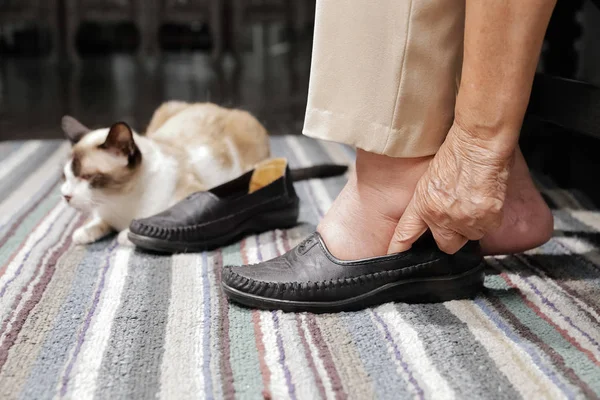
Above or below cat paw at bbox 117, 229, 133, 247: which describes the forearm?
above

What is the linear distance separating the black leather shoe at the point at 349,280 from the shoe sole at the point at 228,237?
0.73 feet

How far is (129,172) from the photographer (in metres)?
Answer: 1.08

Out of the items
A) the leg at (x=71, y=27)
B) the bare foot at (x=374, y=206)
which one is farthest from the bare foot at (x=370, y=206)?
the leg at (x=71, y=27)

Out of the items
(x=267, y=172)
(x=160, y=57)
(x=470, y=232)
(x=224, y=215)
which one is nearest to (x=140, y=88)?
(x=160, y=57)

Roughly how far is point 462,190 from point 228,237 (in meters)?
0.48

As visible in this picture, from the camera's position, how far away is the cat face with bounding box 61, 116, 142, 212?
3.49 ft

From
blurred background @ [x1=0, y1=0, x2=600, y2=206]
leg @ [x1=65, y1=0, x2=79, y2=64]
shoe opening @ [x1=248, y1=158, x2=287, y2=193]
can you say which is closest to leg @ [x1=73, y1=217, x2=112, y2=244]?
shoe opening @ [x1=248, y1=158, x2=287, y2=193]

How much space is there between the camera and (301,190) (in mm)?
1414

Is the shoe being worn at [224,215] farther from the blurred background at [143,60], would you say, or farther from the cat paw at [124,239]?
the blurred background at [143,60]

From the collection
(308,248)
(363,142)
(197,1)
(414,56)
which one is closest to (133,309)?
(308,248)

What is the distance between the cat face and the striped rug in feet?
0.34

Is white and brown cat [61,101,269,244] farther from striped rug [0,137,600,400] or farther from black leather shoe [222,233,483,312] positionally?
black leather shoe [222,233,483,312]

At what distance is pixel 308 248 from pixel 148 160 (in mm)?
469

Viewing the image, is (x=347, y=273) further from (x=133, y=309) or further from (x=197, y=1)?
(x=197, y=1)
